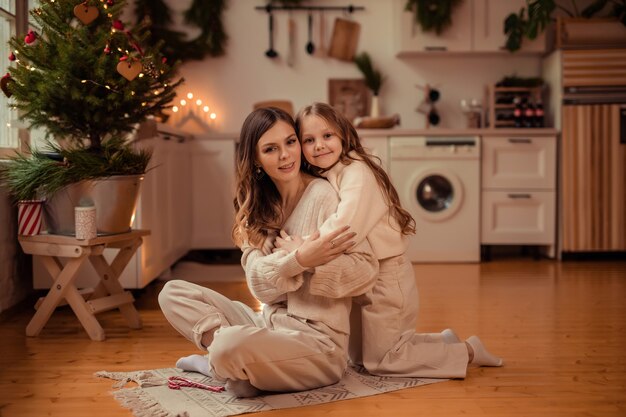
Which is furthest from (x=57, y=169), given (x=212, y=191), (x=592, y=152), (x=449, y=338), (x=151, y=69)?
(x=592, y=152)

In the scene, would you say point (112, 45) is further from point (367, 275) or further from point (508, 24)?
point (508, 24)

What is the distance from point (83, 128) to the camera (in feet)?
9.75

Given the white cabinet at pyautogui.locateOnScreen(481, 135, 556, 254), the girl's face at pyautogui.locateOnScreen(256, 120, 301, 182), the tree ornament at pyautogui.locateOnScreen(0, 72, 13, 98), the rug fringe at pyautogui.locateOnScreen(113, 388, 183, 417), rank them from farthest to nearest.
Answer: the white cabinet at pyautogui.locateOnScreen(481, 135, 556, 254), the tree ornament at pyautogui.locateOnScreen(0, 72, 13, 98), the girl's face at pyautogui.locateOnScreen(256, 120, 301, 182), the rug fringe at pyautogui.locateOnScreen(113, 388, 183, 417)

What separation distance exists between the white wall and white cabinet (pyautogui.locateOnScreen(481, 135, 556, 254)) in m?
0.62

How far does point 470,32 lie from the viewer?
17.5 ft

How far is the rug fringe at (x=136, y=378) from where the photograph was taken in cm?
220

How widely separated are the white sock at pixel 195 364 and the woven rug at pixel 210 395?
17 millimetres

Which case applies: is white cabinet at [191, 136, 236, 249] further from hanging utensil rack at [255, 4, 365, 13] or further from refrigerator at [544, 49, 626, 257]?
refrigerator at [544, 49, 626, 257]

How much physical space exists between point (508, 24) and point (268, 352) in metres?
4.01

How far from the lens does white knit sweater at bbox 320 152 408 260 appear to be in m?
2.11

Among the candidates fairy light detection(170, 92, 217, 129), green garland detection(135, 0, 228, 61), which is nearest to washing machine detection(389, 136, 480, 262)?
fairy light detection(170, 92, 217, 129)

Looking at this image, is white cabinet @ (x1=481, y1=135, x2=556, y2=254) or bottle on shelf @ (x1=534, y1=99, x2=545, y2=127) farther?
bottle on shelf @ (x1=534, y1=99, x2=545, y2=127)

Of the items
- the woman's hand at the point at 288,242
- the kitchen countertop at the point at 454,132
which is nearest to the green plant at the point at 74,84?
the woman's hand at the point at 288,242

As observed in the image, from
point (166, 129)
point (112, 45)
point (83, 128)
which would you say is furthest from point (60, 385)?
point (166, 129)
